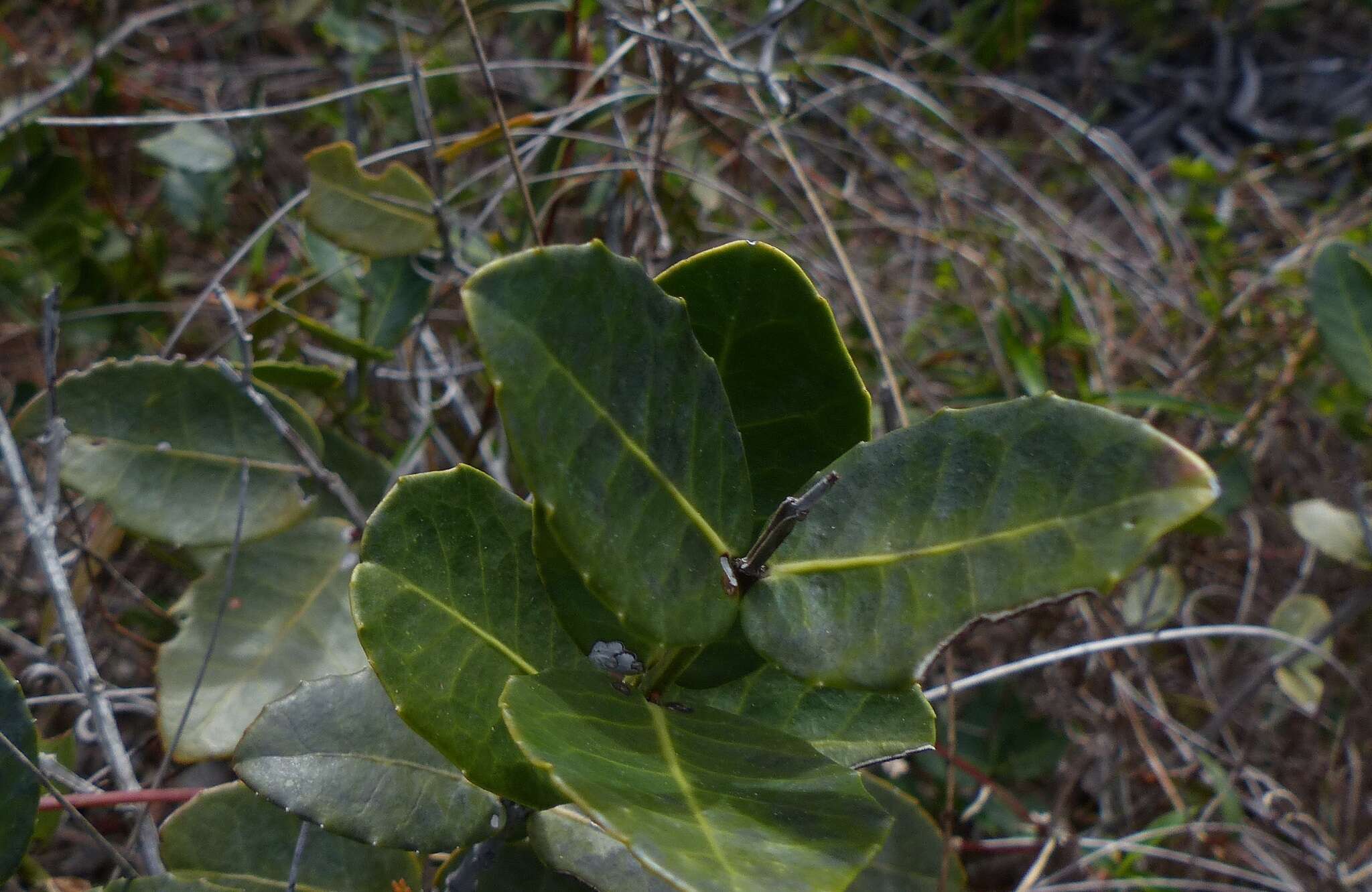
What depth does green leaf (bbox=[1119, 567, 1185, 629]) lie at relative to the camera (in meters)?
1.48

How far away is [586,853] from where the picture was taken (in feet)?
2.13

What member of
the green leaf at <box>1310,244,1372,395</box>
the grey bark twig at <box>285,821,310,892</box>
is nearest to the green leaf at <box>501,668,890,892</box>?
the grey bark twig at <box>285,821,310,892</box>

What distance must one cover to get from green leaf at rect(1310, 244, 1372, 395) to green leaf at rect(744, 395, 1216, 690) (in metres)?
1.13

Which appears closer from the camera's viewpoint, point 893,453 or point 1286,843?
point 893,453

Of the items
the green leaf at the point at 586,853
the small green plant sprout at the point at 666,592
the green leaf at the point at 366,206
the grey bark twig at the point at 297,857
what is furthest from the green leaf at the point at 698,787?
the green leaf at the point at 366,206

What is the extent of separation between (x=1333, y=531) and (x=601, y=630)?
1.34 metres

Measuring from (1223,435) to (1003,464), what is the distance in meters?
1.41

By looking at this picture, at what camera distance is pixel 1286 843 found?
1.52 metres

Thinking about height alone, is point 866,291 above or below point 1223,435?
above

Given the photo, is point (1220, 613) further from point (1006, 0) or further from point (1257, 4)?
point (1257, 4)

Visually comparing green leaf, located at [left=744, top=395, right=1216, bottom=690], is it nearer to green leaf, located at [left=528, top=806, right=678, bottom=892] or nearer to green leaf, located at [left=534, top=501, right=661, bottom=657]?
green leaf, located at [left=534, top=501, right=661, bottom=657]

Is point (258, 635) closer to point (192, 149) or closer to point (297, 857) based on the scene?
point (297, 857)

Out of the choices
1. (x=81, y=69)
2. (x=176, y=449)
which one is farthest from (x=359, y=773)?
(x=81, y=69)

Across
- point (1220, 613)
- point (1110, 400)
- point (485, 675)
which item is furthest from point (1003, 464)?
point (1220, 613)
